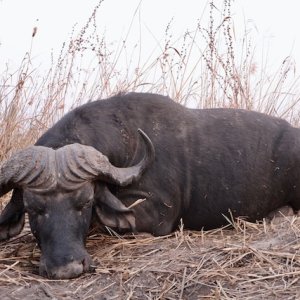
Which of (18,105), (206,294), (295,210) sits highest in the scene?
(18,105)

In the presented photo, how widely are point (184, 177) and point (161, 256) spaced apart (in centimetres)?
102

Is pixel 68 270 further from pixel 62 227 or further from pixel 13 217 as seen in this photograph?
pixel 13 217

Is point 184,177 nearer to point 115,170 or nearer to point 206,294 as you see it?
point 115,170

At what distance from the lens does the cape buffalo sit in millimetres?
3736


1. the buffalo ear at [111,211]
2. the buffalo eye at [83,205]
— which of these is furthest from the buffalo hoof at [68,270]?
the buffalo ear at [111,211]

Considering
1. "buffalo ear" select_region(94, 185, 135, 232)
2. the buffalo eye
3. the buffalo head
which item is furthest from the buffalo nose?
"buffalo ear" select_region(94, 185, 135, 232)

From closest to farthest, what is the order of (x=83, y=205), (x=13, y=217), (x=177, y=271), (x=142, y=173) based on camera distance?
(x=177, y=271) → (x=83, y=205) → (x=13, y=217) → (x=142, y=173)

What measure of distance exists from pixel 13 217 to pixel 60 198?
0.47m

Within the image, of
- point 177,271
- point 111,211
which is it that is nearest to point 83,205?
point 111,211

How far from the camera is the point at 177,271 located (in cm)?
347

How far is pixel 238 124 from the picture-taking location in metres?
5.08

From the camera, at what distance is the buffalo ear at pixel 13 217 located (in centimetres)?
402

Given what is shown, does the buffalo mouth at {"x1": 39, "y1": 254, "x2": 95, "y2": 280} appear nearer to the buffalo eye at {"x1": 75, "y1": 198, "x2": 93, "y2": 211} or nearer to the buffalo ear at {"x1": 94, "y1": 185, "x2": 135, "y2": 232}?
the buffalo eye at {"x1": 75, "y1": 198, "x2": 93, "y2": 211}

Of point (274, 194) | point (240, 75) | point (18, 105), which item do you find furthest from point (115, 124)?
point (240, 75)
